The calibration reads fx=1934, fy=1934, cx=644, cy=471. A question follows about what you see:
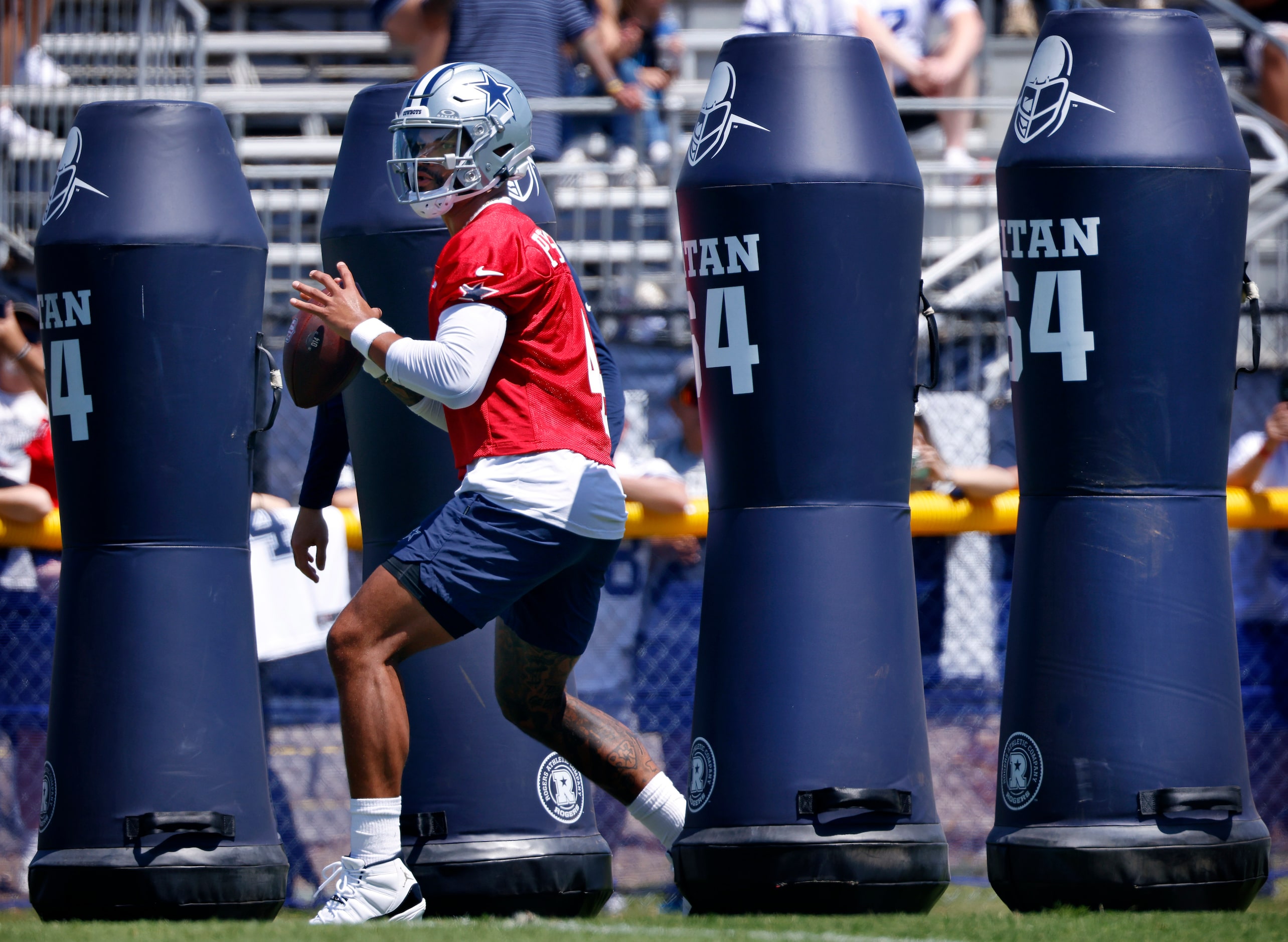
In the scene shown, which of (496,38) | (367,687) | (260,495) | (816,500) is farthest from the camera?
(496,38)

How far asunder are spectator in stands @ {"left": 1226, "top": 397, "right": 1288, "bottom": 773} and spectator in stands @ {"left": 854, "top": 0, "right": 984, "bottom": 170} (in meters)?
2.93

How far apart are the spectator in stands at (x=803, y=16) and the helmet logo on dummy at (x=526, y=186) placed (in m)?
3.62

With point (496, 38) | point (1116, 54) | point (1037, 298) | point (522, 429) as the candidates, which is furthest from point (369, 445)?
point (496, 38)

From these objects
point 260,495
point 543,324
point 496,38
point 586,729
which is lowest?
point 586,729

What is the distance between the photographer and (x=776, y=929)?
4.29 m

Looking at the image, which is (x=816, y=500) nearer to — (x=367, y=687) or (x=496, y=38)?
(x=367, y=687)

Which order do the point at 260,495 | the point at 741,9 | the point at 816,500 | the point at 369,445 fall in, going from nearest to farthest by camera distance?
the point at 816,500
the point at 369,445
the point at 260,495
the point at 741,9

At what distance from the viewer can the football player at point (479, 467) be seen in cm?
440

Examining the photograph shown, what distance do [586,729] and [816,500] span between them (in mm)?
837

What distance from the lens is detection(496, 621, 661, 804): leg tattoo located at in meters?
4.77

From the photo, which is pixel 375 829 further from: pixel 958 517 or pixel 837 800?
pixel 958 517

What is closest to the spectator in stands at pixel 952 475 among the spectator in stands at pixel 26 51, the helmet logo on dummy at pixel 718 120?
the helmet logo on dummy at pixel 718 120

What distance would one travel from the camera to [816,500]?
4688mm

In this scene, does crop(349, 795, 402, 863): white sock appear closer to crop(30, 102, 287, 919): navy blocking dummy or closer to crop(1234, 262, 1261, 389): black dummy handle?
crop(30, 102, 287, 919): navy blocking dummy
